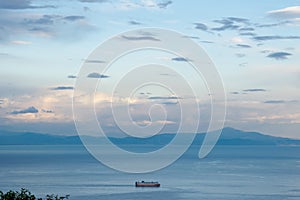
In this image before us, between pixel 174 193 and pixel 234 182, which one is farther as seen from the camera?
pixel 234 182

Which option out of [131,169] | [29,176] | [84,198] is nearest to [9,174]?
[29,176]

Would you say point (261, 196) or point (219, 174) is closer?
point (261, 196)

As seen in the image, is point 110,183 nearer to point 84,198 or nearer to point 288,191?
point 84,198

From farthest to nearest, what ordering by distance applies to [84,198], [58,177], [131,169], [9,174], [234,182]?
[131,169] < [9,174] < [58,177] < [234,182] < [84,198]

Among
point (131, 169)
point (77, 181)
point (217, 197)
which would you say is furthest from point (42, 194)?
point (131, 169)

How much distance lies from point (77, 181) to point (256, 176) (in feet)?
167

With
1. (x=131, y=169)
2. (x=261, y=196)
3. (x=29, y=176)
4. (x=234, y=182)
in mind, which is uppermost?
(x=131, y=169)

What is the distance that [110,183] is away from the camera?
132 metres

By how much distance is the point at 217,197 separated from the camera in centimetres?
10744

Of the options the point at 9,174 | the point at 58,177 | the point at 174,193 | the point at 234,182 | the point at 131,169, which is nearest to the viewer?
the point at 174,193

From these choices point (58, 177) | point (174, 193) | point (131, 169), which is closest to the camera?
point (174, 193)

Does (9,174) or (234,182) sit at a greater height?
(9,174)

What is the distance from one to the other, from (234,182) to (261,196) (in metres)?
24.8

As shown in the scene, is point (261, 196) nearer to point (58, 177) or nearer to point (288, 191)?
point (288, 191)
